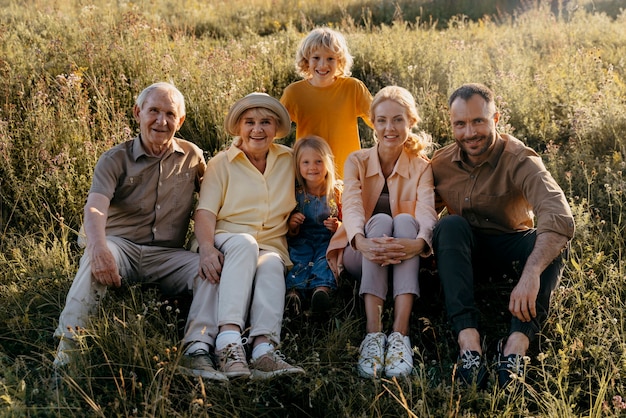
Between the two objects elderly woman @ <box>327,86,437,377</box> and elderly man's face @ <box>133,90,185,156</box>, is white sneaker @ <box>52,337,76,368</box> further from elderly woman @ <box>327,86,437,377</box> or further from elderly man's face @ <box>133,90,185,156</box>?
elderly woman @ <box>327,86,437,377</box>

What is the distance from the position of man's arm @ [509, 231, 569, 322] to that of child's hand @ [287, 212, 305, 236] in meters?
1.48

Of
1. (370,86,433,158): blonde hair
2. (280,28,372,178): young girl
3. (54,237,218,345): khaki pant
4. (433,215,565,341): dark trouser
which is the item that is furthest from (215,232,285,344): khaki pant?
(280,28,372,178): young girl

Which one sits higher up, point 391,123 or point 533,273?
point 391,123

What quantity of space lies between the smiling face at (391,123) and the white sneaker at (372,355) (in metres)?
1.29

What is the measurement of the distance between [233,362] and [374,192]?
1.57 m

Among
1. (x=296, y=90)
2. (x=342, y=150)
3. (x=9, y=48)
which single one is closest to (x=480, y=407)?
(x=342, y=150)

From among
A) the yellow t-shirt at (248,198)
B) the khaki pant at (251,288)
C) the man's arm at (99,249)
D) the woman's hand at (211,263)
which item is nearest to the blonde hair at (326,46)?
the yellow t-shirt at (248,198)

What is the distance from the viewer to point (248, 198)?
4199mm

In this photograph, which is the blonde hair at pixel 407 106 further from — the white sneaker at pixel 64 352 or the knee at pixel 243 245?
the white sneaker at pixel 64 352

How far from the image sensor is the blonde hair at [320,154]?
4348mm

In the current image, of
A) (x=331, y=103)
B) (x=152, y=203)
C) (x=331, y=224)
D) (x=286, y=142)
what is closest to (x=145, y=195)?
(x=152, y=203)

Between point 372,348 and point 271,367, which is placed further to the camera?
point 372,348

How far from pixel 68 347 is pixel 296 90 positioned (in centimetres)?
268

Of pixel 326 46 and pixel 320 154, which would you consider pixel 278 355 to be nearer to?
pixel 320 154
